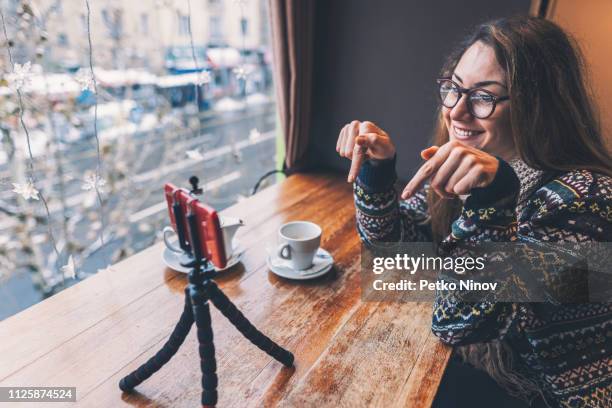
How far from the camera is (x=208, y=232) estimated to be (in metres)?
0.52

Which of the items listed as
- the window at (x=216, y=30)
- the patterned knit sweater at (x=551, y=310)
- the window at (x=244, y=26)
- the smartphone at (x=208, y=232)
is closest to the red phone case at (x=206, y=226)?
the smartphone at (x=208, y=232)

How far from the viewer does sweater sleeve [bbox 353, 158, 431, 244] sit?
3.00ft

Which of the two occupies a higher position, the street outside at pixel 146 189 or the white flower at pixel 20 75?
the white flower at pixel 20 75

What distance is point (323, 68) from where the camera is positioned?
6.04ft

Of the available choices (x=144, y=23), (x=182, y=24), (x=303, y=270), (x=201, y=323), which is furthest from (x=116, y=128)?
(x=201, y=323)

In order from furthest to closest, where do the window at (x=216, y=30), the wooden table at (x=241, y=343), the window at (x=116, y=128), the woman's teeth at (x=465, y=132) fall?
the window at (x=216, y=30) → the window at (x=116, y=128) → the woman's teeth at (x=465, y=132) → the wooden table at (x=241, y=343)

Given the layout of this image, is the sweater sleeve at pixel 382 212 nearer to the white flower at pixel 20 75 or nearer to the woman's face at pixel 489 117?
the woman's face at pixel 489 117

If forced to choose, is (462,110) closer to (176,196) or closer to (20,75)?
(176,196)

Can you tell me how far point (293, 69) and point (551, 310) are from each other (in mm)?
1269

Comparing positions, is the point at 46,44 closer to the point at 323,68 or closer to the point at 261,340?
the point at 323,68

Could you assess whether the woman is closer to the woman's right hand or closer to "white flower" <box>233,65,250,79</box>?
the woman's right hand

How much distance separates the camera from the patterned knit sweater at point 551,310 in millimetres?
706

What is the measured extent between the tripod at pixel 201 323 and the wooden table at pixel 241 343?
5cm

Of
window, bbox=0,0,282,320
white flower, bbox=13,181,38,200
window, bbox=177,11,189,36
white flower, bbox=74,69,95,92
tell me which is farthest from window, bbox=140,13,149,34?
white flower, bbox=13,181,38,200
